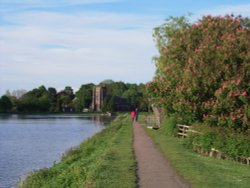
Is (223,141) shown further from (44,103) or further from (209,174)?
(44,103)

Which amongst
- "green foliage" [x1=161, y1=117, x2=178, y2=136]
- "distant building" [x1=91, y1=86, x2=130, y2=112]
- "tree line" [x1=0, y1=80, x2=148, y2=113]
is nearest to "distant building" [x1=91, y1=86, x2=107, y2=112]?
"distant building" [x1=91, y1=86, x2=130, y2=112]

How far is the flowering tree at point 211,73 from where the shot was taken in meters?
25.0

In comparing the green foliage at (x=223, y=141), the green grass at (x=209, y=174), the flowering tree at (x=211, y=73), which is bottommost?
the green grass at (x=209, y=174)

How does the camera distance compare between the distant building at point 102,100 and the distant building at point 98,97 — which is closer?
the distant building at point 102,100

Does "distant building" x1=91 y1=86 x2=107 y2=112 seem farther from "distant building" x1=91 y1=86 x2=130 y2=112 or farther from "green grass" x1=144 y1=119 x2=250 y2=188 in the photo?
"green grass" x1=144 y1=119 x2=250 y2=188

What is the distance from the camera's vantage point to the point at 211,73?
86.0 feet

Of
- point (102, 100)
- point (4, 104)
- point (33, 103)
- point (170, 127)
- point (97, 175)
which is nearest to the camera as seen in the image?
point (97, 175)

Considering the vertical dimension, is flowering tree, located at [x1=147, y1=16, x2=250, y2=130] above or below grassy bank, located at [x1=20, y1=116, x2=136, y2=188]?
above

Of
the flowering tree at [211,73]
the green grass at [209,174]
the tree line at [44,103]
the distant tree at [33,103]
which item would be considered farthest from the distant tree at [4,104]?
the green grass at [209,174]

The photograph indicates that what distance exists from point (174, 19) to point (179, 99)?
73.6 ft

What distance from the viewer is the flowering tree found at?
25.0 m

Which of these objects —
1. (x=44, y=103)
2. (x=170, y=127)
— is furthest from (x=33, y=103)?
(x=170, y=127)

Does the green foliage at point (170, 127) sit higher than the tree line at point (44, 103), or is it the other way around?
the tree line at point (44, 103)

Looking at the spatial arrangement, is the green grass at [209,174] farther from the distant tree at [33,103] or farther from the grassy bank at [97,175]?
the distant tree at [33,103]
